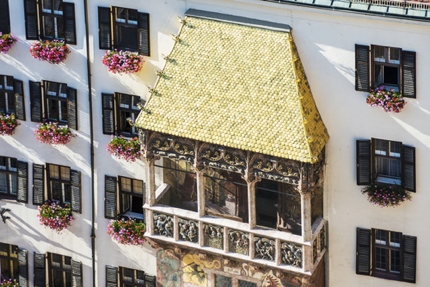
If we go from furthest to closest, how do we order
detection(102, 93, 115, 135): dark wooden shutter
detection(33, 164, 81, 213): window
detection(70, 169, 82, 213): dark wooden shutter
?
detection(33, 164, 81, 213): window → detection(70, 169, 82, 213): dark wooden shutter → detection(102, 93, 115, 135): dark wooden shutter

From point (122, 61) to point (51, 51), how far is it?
2528mm

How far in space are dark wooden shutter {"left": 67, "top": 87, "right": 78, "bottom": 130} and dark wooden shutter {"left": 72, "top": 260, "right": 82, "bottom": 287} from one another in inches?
202

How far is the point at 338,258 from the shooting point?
57875mm

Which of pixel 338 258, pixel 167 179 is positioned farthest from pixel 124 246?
pixel 338 258

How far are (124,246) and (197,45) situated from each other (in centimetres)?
841

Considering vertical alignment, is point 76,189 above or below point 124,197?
above

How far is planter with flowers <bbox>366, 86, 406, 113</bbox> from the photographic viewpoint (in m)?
54.5

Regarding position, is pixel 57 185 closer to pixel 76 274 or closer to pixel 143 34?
pixel 76 274

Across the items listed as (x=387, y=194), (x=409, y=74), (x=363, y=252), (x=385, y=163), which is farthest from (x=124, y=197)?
(x=409, y=74)

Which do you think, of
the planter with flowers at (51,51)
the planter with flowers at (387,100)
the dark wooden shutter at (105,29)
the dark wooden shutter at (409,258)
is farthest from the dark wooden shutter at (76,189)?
the dark wooden shutter at (409,258)

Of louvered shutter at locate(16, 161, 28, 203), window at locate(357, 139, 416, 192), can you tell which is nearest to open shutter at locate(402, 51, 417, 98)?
window at locate(357, 139, 416, 192)

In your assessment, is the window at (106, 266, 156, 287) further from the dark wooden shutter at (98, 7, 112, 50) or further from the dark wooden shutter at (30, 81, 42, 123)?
the dark wooden shutter at (98, 7, 112, 50)

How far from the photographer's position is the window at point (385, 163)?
55.4 meters

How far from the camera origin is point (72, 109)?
6009 centimetres
